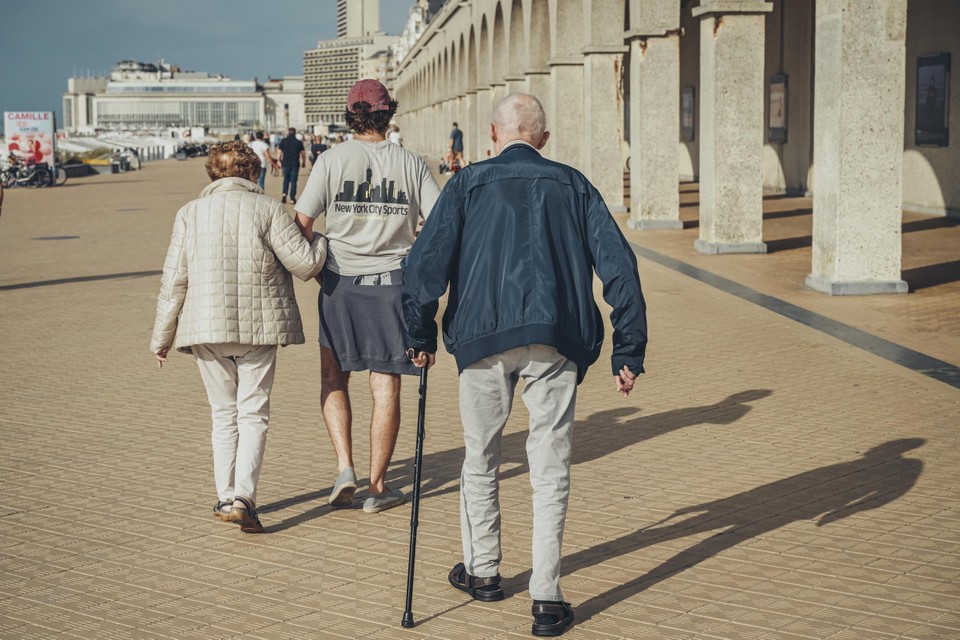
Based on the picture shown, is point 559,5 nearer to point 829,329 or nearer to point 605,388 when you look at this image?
point 829,329

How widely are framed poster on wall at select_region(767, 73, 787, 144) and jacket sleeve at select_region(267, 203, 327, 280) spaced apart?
25004 mm

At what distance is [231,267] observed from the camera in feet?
18.0

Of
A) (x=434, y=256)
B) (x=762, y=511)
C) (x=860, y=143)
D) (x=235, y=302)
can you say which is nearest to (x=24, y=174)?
(x=860, y=143)

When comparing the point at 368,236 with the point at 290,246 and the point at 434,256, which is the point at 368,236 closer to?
the point at 290,246

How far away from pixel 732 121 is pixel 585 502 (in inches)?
444

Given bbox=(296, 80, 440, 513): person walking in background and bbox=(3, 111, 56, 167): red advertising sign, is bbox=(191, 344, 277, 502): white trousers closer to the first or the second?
bbox=(296, 80, 440, 513): person walking in background

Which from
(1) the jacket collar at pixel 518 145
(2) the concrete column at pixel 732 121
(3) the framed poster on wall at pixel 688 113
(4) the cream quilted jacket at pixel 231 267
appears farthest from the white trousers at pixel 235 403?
(3) the framed poster on wall at pixel 688 113

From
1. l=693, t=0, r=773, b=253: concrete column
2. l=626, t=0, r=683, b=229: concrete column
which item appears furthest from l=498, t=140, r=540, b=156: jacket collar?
l=626, t=0, r=683, b=229: concrete column

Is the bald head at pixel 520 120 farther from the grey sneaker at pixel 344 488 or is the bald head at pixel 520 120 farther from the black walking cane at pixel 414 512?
the grey sneaker at pixel 344 488

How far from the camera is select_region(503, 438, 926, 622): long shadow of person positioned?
15.9ft

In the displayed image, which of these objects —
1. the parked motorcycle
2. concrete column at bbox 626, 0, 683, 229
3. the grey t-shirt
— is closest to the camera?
the grey t-shirt

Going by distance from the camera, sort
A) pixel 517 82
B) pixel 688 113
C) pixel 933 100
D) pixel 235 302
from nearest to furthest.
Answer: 1. pixel 235 302
2. pixel 933 100
3. pixel 517 82
4. pixel 688 113

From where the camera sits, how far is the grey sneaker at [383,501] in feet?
19.0

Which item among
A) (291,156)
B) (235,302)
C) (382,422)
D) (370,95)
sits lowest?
(382,422)
